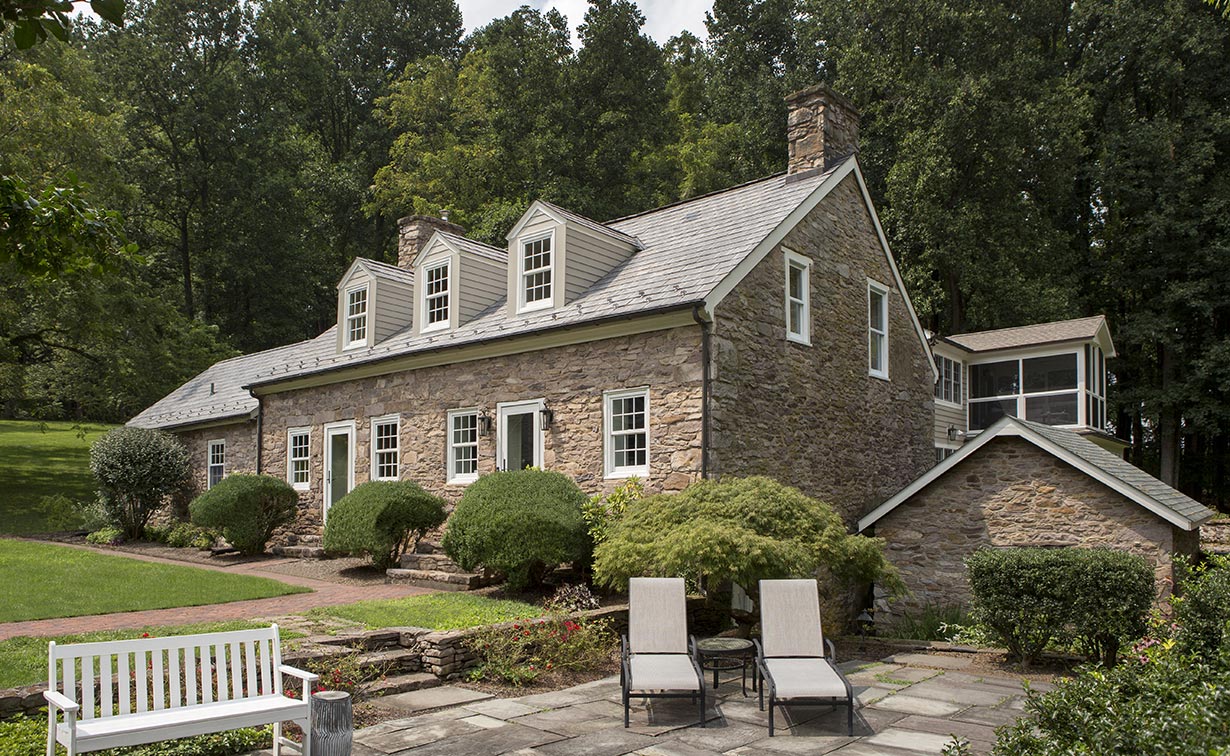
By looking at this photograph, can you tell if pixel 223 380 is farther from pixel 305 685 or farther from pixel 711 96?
pixel 305 685

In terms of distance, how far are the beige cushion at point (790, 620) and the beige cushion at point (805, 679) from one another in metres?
0.18

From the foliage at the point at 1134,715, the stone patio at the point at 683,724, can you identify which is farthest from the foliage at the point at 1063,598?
the foliage at the point at 1134,715

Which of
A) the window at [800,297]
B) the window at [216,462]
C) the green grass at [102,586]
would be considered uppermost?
the window at [800,297]

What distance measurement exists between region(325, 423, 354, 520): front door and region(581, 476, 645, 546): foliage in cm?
831

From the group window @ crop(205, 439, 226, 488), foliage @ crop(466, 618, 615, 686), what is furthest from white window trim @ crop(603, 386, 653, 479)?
window @ crop(205, 439, 226, 488)

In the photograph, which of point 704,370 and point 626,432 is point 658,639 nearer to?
point 704,370

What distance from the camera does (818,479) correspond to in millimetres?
15281

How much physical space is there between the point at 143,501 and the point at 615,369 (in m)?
14.8

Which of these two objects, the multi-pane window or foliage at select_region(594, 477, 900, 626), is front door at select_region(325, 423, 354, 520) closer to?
the multi-pane window

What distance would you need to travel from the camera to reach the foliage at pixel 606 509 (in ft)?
41.2

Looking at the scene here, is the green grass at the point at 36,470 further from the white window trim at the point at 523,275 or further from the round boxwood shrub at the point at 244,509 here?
the white window trim at the point at 523,275

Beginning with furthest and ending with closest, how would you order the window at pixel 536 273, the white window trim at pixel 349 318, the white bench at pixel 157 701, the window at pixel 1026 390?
the window at pixel 1026 390 → the white window trim at pixel 349 318 → the window at pixel 536 273 → the white bench at pixel 157 701

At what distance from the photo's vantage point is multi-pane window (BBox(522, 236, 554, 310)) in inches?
634

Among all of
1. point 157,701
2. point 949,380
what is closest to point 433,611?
point 157,701
